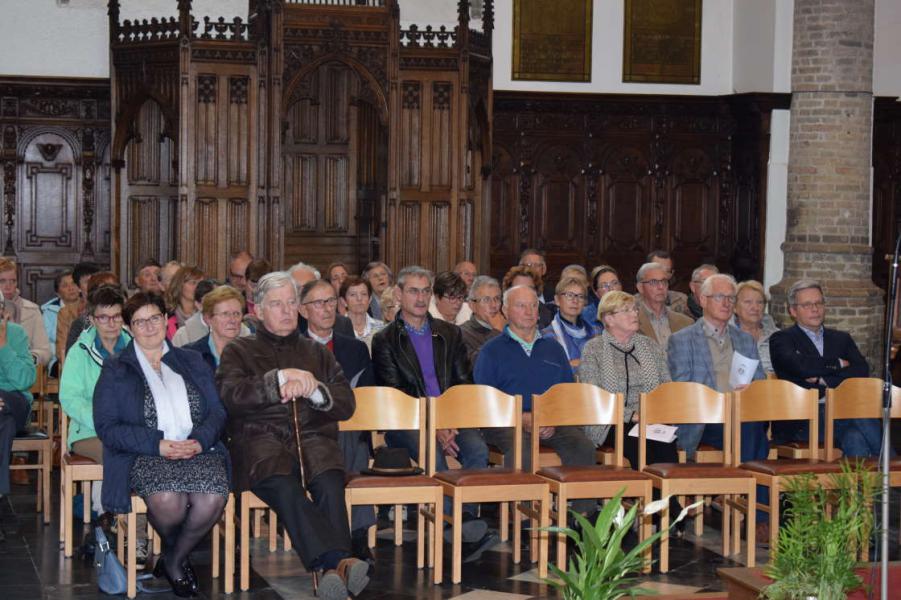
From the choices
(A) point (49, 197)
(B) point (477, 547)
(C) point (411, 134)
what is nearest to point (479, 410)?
(B) point (477, 547)

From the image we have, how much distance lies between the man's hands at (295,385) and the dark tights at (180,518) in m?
0.58

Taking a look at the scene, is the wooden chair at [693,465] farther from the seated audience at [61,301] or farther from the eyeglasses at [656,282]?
the seated audience at [61,301]

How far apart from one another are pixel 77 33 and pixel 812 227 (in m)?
8.26

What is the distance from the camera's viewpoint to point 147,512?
5922 mm

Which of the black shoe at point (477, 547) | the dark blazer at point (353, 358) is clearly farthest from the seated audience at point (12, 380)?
the black shoe at point (477, 547)

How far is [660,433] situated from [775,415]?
62cm

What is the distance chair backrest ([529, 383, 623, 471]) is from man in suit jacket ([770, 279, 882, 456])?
1.40 metres

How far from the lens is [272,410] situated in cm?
606

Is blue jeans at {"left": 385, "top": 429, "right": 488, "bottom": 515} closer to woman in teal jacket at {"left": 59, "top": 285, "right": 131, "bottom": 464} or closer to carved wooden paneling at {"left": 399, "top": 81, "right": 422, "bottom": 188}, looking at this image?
woman in teal jacket at {"left": 59, "top": 285, "right": 131, "bottom": 464}

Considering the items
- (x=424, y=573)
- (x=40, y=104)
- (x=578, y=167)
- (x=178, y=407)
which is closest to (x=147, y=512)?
(x=178, y=407)

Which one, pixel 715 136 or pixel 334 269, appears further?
pixel 715 136

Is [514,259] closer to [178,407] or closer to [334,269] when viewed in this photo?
[334,269]

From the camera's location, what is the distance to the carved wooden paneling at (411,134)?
13195 mm

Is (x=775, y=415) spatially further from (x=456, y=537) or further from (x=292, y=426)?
(x=292, y=426)
